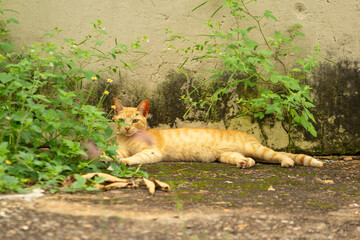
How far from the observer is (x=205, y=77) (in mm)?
4773

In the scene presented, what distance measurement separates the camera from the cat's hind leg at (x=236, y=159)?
407 centimetres

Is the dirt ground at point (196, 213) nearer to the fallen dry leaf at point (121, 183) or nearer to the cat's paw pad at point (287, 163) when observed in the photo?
the fallen dry leaf at point (121, 183)

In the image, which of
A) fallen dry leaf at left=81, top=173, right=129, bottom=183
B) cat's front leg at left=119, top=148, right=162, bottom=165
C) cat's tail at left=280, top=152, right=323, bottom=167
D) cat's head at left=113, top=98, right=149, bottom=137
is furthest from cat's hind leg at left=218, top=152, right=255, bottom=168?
fallen dry leaf at left=81, top=173, right=129, bottom=183

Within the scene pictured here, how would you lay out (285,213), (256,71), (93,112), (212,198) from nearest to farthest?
1. (285,213)
2. (212,198)
3. (93,112)
4. (256,71)

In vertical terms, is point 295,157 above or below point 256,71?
below

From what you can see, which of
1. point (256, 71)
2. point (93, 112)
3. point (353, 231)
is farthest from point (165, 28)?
point (353, 231)

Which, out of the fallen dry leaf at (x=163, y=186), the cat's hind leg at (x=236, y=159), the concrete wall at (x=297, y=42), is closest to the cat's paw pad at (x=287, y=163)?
the cat's hind leg at (x=236, y=159)

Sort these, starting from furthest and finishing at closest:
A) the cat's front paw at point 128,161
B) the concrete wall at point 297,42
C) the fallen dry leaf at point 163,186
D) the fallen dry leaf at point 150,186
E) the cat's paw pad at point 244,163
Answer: the concrete wall at point 297,42
the cat's paw pad at point 244,163
the cat's front paw at point 128,161
the fallen dry leaf at point 163,186
the fallen dry leaf at point 150,186

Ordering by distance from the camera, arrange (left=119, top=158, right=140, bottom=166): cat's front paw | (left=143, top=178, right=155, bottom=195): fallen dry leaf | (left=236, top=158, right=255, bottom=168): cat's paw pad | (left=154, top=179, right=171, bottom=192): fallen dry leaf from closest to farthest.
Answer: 1. (left=143, top=178, right=155, bottom=195): fallen dry leaf
2. (left=154, top=179, right=171, bottom=192): fallen dry leaf
3. (left=119, top=158, right=140, bottom=166): cat's front paw
4. (left=236, top=158, right=255, bottom=168): cat's paw pad

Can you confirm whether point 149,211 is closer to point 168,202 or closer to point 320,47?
point 168,202

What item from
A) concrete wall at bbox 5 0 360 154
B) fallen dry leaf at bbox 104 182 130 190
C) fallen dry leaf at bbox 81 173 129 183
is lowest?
fallen dry leaf at bbox 104 182 130 190

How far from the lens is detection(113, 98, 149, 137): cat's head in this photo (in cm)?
439

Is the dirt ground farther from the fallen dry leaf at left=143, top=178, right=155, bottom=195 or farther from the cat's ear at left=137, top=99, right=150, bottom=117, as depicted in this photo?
the cat's ear at left=137, top=99, right=150, bottom=117

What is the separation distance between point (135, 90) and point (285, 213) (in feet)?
8.95
